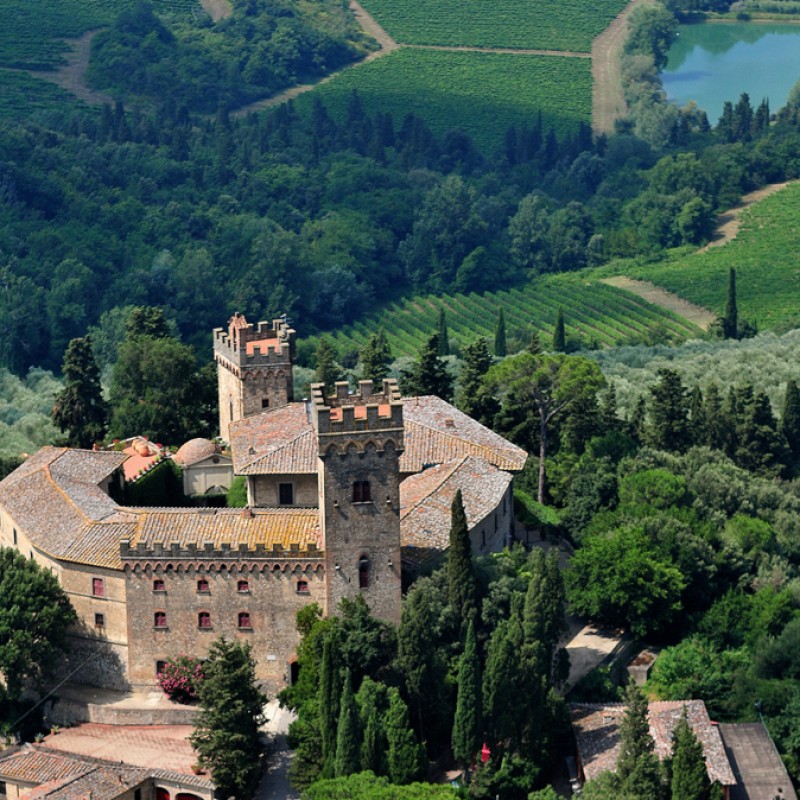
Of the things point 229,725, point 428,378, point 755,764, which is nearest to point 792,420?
point 428,378

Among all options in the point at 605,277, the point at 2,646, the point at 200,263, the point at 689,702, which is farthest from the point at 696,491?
the point at 605,277

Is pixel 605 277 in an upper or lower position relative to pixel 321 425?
lower

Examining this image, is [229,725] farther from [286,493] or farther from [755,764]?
[755,764]

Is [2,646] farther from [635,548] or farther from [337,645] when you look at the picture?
[635,548]

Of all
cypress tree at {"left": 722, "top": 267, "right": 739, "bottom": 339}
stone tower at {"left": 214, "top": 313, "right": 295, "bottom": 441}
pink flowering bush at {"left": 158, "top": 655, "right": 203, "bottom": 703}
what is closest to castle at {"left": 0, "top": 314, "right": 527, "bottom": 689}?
pink flowering bush at {"left": 158, "top": 655, "right": 203, "bottom": 703}

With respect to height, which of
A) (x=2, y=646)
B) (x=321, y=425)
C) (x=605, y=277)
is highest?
(x=321, y=425)

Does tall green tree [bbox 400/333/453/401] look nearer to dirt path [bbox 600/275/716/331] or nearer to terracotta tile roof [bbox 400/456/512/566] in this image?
terracotta tile roof [bbox 400/456/512/566]
